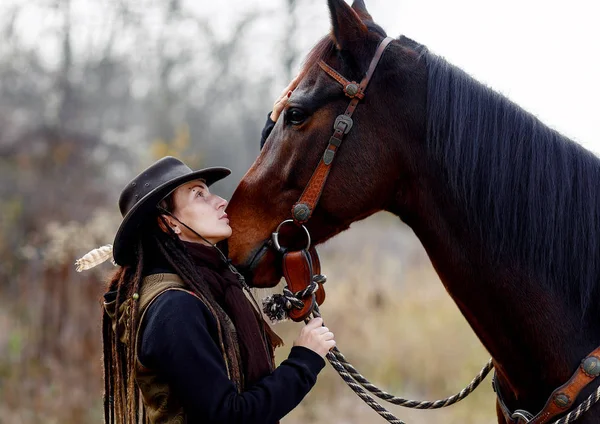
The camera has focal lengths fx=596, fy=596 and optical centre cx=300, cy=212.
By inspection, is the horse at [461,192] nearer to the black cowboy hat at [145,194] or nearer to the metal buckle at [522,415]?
the metal buckle at [522,415]

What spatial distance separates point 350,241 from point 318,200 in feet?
25.9

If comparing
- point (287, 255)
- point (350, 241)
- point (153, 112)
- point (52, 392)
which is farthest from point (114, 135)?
point (287, 255)

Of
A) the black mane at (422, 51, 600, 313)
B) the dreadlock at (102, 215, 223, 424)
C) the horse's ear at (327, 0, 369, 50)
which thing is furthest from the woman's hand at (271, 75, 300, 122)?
the dreadlock at (102, 215, 223, 424)

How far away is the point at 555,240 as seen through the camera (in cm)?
188

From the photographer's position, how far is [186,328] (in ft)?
5.88

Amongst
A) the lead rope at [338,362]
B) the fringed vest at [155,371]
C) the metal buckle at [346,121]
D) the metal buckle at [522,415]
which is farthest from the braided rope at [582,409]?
the metal buckle at [346,121]

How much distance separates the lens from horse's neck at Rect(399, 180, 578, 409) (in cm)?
189

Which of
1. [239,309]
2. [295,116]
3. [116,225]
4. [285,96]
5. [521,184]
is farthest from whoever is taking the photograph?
[116,225]

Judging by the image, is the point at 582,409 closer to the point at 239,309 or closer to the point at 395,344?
the point at 239,309

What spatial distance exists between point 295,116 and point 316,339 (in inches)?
30.8

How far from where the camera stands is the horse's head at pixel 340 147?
2.05 meters

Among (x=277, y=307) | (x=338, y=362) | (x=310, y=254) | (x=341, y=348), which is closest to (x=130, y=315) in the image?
(x=277, y=307)

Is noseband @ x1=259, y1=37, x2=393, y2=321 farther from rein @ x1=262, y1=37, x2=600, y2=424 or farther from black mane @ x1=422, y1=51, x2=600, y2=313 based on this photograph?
black mane @ x1=422, y1=51, x2=600, y2=313

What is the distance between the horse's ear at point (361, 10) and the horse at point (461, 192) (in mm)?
142
